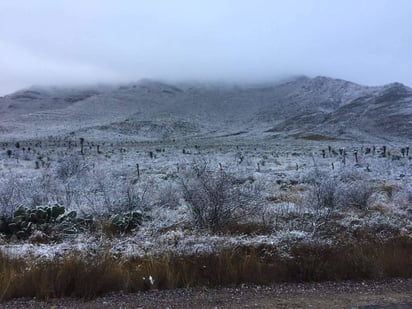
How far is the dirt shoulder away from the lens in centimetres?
602

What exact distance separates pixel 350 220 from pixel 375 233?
3.51ft

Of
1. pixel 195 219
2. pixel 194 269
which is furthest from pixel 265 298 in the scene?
pixel 195 219

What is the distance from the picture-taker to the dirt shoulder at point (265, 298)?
6020 mm

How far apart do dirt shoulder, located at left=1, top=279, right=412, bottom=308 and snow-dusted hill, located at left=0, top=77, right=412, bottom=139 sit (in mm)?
78314

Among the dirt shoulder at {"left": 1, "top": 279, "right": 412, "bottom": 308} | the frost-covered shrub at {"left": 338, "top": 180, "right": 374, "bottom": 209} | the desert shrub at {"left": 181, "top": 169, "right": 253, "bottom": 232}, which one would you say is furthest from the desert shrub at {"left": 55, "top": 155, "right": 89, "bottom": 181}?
the dirt shoulder at {"left": 1, "top": 279, "right": 412, "bottom": 308}

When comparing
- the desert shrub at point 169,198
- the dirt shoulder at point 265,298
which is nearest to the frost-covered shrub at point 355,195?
the desert shrub at point 169,198

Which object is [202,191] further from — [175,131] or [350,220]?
[175,131]

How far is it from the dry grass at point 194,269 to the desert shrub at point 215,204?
2325mm

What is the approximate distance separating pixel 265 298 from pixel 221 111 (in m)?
135

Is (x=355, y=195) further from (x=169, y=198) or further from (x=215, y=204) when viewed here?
(x=215, y=204)

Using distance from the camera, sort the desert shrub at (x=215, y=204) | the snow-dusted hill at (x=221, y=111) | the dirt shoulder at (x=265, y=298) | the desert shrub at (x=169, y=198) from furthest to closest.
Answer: the snow-dusted hill at (x=221, y=111) < the desert shrub at (x=169, y=198) < the desert shrub at (x=215, y=204) < the dirt shoulder at (x=265, y=298)

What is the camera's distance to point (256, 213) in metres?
10.8

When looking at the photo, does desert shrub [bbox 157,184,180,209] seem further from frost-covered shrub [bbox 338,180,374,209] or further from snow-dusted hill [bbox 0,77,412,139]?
snow-dusted hill [bbox 0,77,412,139]

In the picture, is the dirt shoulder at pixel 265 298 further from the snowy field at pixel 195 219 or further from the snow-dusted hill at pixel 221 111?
the snow-dusted hill at pixel 221 111
